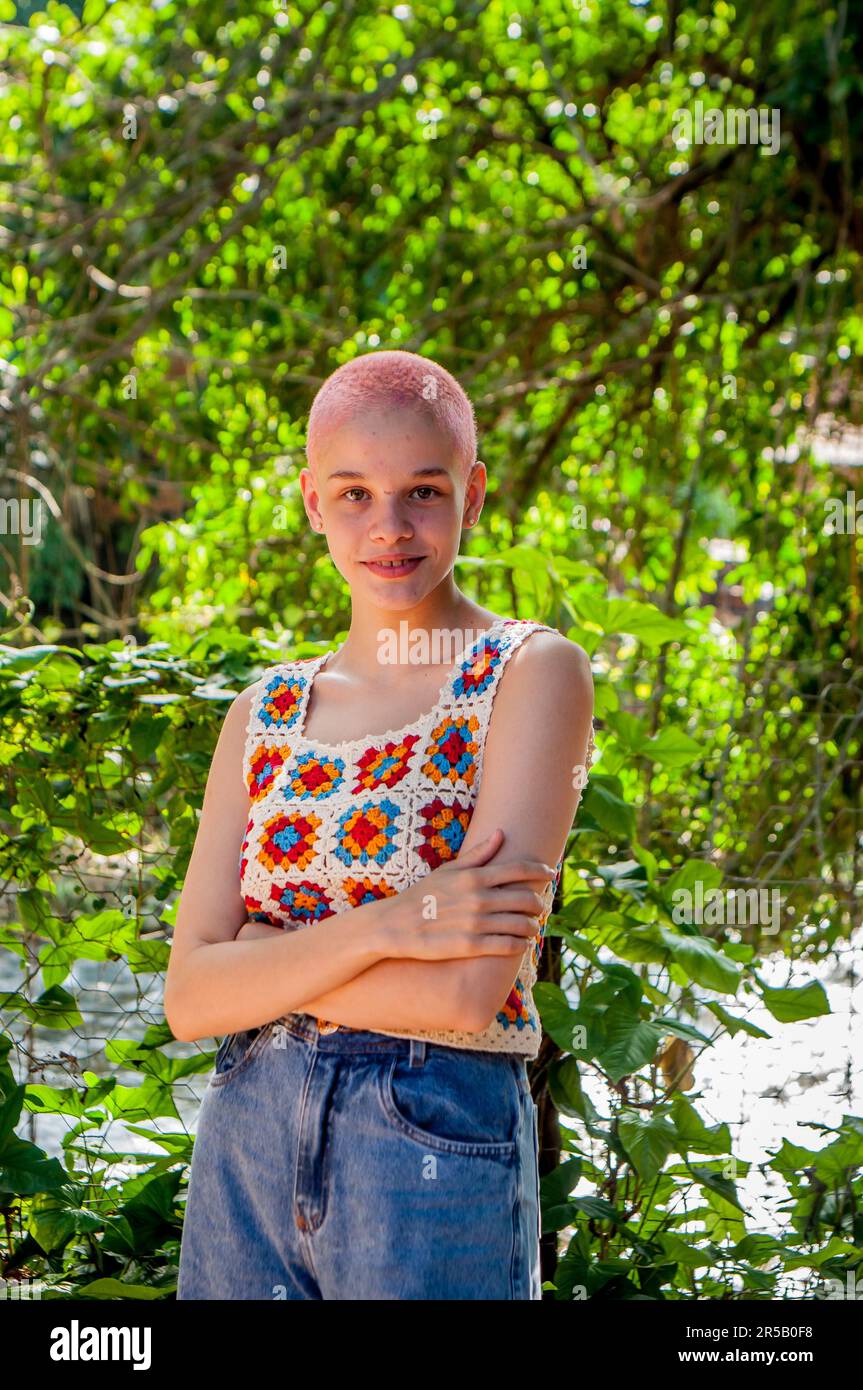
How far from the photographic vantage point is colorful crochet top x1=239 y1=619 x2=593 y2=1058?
3.38ft

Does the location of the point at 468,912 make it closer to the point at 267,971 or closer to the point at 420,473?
the point at 267,971

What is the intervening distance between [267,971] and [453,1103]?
0.52ft

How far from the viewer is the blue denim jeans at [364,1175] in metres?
0.95

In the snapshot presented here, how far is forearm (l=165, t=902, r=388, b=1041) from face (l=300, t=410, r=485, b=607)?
0.25m

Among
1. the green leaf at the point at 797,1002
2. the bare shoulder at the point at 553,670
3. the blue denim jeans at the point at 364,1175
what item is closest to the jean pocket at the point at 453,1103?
the blue denim jeans at the point at 364,1175

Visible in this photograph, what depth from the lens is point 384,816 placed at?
3.39 feet

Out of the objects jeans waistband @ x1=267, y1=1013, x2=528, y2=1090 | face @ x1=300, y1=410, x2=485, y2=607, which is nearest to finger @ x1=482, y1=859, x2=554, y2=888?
jeans waistband @ x1=267, y1=1013, x2=528, y2=1090

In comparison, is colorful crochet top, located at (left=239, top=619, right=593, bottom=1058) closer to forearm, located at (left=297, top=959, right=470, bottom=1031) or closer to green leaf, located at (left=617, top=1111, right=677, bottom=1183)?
forearm, located at (left=297, top=959, right=470, bottom=1031)

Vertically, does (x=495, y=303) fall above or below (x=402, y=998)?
above

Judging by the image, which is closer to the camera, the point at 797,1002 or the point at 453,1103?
the point at 453,1103

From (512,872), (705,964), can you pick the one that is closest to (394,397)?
(512,872)

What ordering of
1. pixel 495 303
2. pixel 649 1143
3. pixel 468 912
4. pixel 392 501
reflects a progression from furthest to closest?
pixel 495 303 < pixel 649 1143 < pixel 392 501 < pixel 468 912
